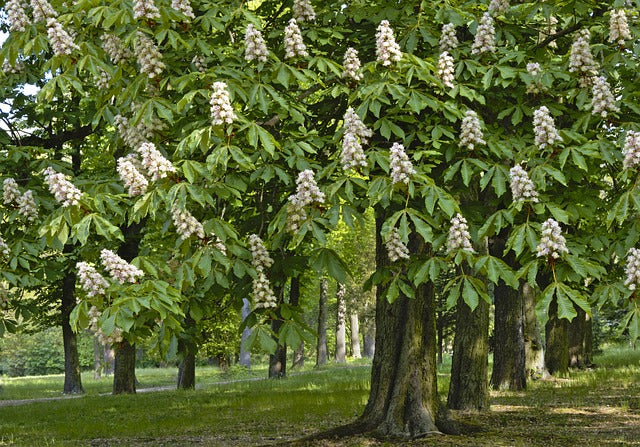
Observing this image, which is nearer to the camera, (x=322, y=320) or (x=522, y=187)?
(x=522, y=187)

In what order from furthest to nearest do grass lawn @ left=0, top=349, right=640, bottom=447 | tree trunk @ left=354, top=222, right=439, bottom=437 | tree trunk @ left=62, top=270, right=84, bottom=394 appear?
1. tree trunk @ left=62, top=270, right=84, bottom=394
2. grass lawn @ left=0, top=349, right=640, bottom=447
3. tree trunk @ left=354, top=222, right=439, bottom=437

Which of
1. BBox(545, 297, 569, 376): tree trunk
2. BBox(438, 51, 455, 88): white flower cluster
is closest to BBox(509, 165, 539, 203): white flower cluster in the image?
BBox(438, 51, 455, 88): white flower cluster

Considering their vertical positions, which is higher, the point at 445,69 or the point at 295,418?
the point at 445,69

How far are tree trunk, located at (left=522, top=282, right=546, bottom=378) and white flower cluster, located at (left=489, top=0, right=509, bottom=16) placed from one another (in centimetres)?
1183

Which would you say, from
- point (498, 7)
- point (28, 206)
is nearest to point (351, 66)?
point (498, 7)

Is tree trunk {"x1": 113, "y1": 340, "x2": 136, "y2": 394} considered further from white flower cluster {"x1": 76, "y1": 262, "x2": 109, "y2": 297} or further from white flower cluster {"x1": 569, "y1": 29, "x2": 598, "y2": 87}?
white flower cluster {"x1": 569, "y1": 29, "x2": 598, "y2": 87}

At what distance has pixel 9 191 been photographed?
7.75 meters

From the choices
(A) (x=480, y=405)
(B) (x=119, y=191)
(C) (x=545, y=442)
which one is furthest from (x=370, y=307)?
(B) (x=119, y=191)

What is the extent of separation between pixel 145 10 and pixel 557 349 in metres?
16.5

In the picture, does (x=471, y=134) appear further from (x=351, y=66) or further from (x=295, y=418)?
(x=295, y=418)

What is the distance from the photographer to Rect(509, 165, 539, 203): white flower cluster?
5723mm

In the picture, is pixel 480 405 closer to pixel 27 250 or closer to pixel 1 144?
pixel 27 250

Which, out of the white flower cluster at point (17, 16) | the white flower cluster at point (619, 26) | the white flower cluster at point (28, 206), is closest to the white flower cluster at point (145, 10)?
the white flower cluster at point (17, 16)

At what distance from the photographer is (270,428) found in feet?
38.5
